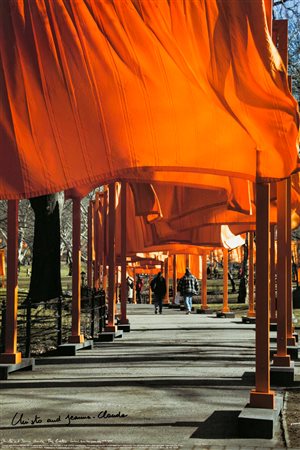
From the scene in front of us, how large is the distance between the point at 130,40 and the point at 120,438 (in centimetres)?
363

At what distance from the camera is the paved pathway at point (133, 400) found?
6.91 m

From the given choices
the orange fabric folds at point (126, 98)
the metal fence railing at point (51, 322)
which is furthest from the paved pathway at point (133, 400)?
the orange fabric folds at point (126, 98)

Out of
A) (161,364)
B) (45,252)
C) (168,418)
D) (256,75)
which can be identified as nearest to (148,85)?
(256,75)

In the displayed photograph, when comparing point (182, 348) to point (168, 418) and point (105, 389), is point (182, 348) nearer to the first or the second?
point (105, 389)

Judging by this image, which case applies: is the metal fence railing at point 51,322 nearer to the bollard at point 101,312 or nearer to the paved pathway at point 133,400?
the bollard at point 101,312

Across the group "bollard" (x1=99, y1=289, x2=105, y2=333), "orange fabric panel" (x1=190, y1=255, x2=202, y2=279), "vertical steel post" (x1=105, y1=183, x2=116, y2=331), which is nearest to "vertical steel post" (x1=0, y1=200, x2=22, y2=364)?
"vertical steel post" (x1=105, y1=183, x2=116, y2=331)

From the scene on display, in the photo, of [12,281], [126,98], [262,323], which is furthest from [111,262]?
[262,323]

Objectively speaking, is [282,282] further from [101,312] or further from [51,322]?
[101,312]

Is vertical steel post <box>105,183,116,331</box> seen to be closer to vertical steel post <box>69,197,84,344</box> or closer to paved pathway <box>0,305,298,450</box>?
paved pathway <box>0,305,298,450</box>
